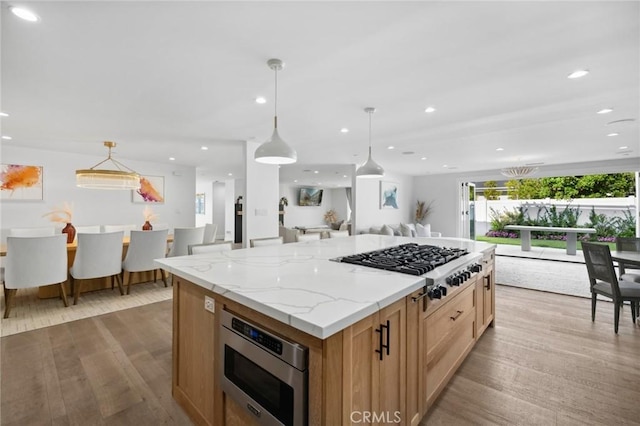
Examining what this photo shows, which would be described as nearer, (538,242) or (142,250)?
(142,250)

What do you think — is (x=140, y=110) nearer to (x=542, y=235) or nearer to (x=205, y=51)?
(x=205, y=51)

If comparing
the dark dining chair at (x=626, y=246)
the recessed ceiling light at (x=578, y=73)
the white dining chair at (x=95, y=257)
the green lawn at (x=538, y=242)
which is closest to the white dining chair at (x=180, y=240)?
the white dining chair at (x=95, y=257)

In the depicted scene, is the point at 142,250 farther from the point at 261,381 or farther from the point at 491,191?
the point at 491,191

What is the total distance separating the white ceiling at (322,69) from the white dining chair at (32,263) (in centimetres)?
145

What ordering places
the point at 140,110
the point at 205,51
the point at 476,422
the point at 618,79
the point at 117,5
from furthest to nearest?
the point at 140,110, the point at 618,79, the point at 205,51, the point at 476,422, the point at 117,5

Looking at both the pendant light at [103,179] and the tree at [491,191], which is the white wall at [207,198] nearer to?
the pendant light at [103,179]

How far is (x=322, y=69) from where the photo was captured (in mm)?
2156

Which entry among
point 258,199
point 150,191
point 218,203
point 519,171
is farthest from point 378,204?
point 218,203

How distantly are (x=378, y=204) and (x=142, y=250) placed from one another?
558 centimetres

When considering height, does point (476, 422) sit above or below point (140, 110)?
below

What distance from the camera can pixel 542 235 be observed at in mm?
10047

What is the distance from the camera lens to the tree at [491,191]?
10727 mm

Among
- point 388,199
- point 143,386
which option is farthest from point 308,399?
point 388,199

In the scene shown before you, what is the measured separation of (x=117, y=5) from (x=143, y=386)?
2384mm
